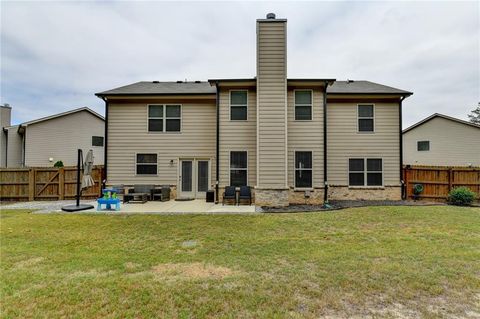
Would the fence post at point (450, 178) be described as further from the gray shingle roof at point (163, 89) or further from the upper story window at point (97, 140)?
the upper story window at point (97, 140)

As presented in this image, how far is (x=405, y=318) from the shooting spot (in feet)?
8.77

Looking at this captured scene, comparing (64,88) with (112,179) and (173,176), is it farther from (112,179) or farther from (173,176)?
(173,176)

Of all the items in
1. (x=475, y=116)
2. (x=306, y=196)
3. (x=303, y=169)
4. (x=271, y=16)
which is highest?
(x=475, y=116)

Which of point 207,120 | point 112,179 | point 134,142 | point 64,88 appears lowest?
point 112,179

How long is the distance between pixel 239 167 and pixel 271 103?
3297 millimetres

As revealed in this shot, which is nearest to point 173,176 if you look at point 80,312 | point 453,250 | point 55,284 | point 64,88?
point 55,284

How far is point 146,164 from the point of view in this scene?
12.3 metres

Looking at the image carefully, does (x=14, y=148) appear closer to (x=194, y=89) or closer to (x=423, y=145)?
(x=194, y=89)

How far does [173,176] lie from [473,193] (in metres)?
13.6

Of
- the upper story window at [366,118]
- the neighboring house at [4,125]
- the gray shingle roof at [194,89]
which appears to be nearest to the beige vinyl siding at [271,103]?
the gray shingle roof at [194,89]

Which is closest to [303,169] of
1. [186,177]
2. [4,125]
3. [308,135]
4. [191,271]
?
[308,135]

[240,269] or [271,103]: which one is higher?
[271,103]

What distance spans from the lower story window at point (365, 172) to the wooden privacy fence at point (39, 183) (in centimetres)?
1252

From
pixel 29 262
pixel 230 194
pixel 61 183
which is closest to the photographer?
pixel 29 262
